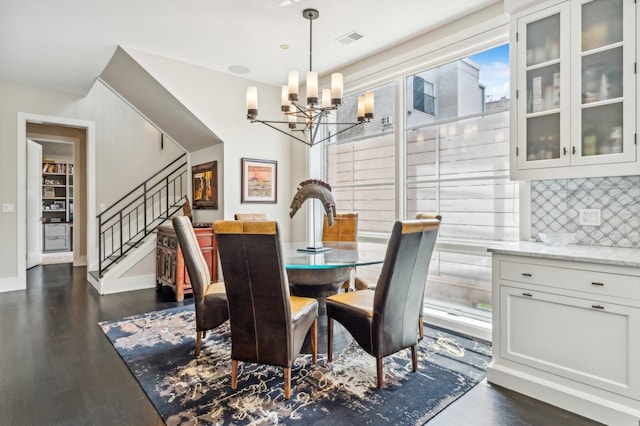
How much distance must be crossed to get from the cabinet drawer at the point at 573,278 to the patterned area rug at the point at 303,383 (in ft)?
2.61

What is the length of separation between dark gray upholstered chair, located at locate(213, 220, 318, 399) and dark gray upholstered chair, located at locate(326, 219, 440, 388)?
408 mm

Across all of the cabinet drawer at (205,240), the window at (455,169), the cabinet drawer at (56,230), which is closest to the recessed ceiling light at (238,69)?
the window at (455,169)

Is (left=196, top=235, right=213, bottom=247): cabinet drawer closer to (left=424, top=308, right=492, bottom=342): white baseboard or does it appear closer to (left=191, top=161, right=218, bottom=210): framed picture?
(left=191, top=161, right=218, bottom=210): framed picture

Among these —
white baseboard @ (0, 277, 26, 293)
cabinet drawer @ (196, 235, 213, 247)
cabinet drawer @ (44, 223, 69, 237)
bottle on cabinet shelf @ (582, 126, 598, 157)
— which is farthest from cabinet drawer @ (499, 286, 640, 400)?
cabinet drawer @ (44, 223, 69, 237)

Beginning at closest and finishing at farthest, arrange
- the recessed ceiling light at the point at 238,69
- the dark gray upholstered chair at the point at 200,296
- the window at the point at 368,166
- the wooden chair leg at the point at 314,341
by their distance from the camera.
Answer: the wooden chair leg at the point at 314,341 < the dark gray upholstered chair at the point at 200,296 < the window at the point at 368,166 < the recessed ceiling light at the point at 238,69

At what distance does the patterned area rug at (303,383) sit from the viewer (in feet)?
6.48

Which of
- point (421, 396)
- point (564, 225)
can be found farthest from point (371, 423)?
point (564, 225)

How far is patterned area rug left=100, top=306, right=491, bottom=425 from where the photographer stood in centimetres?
197

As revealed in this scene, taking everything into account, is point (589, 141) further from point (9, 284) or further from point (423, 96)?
point (9, 284)

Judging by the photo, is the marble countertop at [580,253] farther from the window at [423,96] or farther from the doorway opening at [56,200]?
the doorway opening at [56,200]

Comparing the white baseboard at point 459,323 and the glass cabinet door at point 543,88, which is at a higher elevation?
the glass cabinet door at point 543,88

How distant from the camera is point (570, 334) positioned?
80.9 inches

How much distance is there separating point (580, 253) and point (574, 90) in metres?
1.09

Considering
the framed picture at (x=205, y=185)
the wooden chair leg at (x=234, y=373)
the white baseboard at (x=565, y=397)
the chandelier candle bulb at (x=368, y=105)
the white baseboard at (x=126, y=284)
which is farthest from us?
the framed picture at (x=205, y=185)
